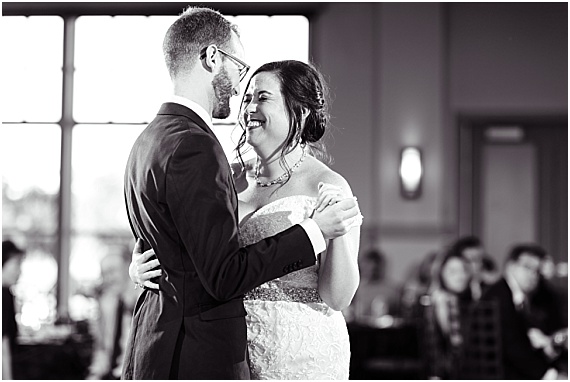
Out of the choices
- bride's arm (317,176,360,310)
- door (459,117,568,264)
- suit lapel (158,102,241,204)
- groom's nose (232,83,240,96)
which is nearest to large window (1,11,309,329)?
door (459,117,568,264)

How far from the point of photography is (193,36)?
2275 mm

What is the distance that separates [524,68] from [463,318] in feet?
15.0

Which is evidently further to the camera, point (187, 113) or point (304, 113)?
point (304, 113)

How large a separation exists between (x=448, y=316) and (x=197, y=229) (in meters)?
4.12

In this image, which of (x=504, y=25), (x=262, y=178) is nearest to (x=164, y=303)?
(x=262, y=178)

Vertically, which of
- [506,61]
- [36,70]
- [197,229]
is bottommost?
[197,229]

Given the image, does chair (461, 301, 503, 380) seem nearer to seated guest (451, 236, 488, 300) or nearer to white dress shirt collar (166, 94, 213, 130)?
seated guest (451, 236, 488, 300)

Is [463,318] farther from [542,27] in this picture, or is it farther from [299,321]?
[542,27]

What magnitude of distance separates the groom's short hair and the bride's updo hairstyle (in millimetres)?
381

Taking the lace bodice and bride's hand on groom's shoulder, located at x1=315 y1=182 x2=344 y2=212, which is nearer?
bride's hand on groom's shoulder, located at x1=315 y1=182 x2=344 y2=212

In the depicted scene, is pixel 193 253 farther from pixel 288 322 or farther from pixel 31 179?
pixel 31 179

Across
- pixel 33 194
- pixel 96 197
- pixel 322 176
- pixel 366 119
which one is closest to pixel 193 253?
pixel 322 176

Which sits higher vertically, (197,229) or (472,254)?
(197,229)

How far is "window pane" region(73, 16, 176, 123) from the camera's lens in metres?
9.37
